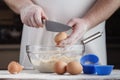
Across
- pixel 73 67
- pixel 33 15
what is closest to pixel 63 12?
pixel 33 15

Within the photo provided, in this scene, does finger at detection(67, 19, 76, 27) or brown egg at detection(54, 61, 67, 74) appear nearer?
brown egg at detection(54, 61, 67, 74)

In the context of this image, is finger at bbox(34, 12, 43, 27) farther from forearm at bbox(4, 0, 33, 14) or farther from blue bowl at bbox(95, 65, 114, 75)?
blue bowl at bbox(95, 65, 114, 75)

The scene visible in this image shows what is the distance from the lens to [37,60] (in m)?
1.25

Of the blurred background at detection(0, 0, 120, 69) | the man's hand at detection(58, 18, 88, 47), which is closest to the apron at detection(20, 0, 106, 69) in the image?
the man's hand at detection(58, 18, 88, 47)

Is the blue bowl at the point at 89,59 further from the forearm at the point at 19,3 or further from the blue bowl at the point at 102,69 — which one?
the forearm at the point at 19,3

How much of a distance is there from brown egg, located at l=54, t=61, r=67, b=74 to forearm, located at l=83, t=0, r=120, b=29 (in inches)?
14.0

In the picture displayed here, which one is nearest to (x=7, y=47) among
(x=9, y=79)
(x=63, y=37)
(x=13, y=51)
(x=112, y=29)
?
(x=13, y=51)

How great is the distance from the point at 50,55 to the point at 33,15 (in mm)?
175

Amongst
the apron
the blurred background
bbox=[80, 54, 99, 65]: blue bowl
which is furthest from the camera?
the blurred background

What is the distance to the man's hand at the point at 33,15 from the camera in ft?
4.28

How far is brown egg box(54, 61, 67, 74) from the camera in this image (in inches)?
45.3

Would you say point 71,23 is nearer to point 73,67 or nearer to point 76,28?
point 76,28

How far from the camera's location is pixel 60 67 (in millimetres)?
1150

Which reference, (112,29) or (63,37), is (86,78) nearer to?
(63,37)
